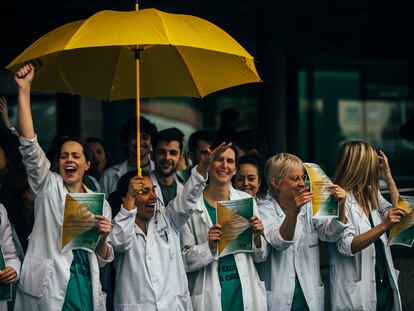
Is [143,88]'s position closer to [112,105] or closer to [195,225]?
[195,225]

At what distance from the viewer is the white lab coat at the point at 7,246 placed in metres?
6.45

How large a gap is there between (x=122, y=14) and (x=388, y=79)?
1380 cm

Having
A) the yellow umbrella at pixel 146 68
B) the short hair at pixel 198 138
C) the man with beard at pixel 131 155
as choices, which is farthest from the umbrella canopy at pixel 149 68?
the man with beard at pixel 131 155

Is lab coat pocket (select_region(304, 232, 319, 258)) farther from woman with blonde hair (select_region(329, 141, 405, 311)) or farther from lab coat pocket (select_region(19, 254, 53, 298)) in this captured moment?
lab coat pocket (select_region(19, 254, 53, 298))

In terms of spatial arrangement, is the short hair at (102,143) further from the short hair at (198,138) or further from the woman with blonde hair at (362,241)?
the woman with blonde hair at (362,241)

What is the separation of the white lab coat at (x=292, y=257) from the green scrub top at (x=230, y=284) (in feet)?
0.94

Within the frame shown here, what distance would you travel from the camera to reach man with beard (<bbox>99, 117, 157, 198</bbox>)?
28.3 ft

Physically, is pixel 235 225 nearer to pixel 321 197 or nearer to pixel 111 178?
pixel 321 197

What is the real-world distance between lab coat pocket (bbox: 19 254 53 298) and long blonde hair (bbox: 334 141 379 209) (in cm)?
216

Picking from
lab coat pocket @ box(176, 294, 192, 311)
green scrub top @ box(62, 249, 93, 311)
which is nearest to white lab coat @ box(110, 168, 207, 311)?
lab coat pocket @ box(176, 294, 192, 311)

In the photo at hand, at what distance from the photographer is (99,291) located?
6480 mm

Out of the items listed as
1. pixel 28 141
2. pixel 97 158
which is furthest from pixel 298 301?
pixel 97 158

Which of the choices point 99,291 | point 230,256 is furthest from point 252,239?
point 99,291

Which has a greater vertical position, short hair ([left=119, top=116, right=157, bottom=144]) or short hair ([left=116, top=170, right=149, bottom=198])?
short hair ([left=119, top=116, right=157, bottom=144])
